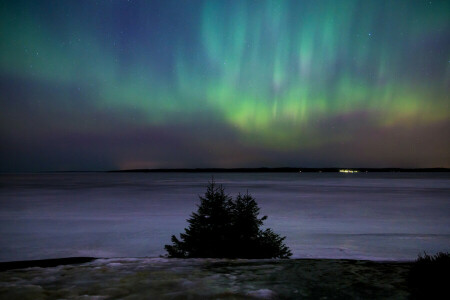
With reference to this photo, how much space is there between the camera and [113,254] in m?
24.3

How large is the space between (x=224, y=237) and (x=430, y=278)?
9429 mm

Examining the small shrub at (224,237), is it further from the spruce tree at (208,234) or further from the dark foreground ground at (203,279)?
the dark foreground ground at (203,279)

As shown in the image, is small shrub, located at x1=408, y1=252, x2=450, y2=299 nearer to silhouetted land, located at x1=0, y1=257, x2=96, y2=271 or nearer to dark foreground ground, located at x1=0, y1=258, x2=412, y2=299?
dark foreground ground, located at x1=0, y1=258, x2=412, y2=299

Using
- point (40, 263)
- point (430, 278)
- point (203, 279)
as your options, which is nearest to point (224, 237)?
point (40, 263)

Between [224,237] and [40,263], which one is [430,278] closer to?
[40,263]

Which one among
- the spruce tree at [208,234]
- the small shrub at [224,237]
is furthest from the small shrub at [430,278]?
the spruce tree at [208,234]

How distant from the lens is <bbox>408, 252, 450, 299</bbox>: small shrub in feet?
19.1

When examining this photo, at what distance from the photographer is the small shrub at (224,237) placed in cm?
1491

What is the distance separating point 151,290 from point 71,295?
47.1 inches

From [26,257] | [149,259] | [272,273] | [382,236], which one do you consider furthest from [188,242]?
[382,236]

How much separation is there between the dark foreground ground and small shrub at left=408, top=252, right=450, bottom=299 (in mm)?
164

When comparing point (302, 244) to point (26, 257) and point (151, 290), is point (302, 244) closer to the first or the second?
point (26, 257)

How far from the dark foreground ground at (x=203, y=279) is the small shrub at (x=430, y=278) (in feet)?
0.54

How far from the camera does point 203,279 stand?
22.5 ft
